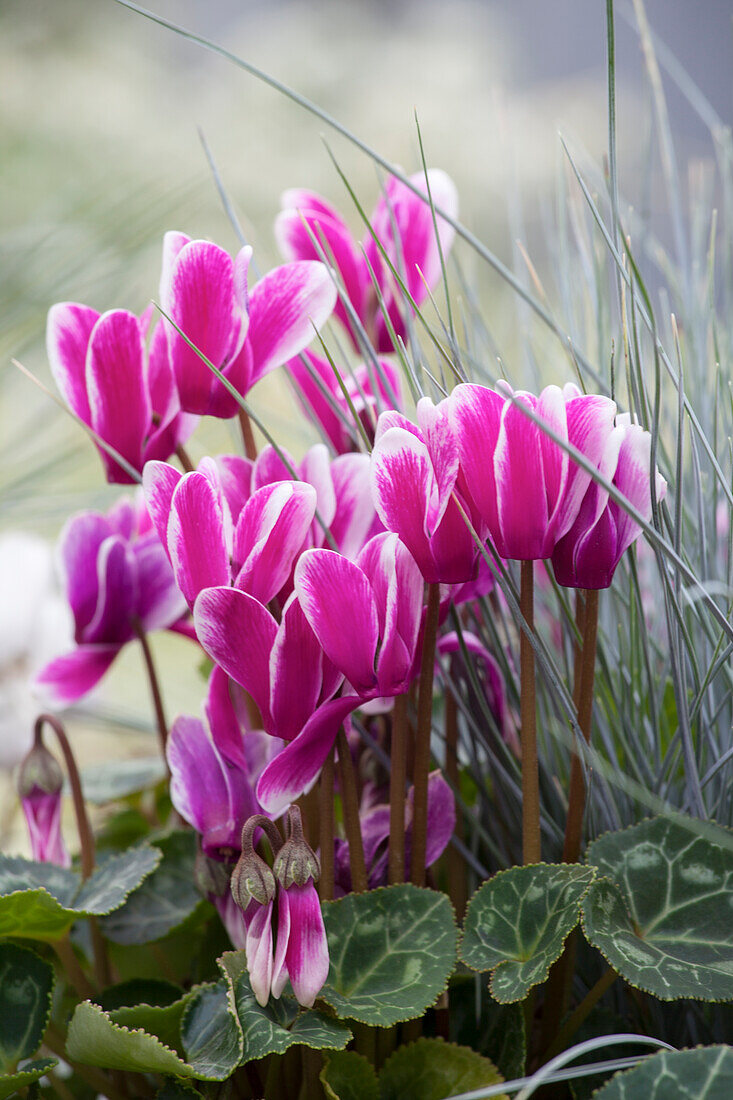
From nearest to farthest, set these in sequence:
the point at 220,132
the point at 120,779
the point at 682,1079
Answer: the point at 682,1079 < the point at 120,779 < the point at 220,132

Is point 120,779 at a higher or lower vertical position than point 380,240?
lower

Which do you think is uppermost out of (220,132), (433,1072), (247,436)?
(220,132)

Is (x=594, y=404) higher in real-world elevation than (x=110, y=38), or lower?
Answer: lower

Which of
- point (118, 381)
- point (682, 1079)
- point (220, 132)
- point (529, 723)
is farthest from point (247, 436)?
point (220, 132)

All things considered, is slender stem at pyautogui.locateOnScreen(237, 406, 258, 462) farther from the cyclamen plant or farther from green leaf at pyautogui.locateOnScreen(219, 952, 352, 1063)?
green leaf at pyautogui.locateOnScreen(219, 952, 352, 1063)

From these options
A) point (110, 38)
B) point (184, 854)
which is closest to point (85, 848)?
point (184, 854)

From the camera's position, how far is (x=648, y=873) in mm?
368

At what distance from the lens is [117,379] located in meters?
0.37

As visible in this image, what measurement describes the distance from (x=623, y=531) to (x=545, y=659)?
0.05 metres

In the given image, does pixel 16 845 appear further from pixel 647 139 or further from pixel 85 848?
pixel 647 139

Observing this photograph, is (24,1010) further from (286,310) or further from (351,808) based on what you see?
(286,310)

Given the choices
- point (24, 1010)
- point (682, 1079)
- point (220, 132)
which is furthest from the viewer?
point (220, 132)

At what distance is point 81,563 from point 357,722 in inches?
5.7

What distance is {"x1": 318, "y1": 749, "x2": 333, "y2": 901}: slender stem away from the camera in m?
0.34
